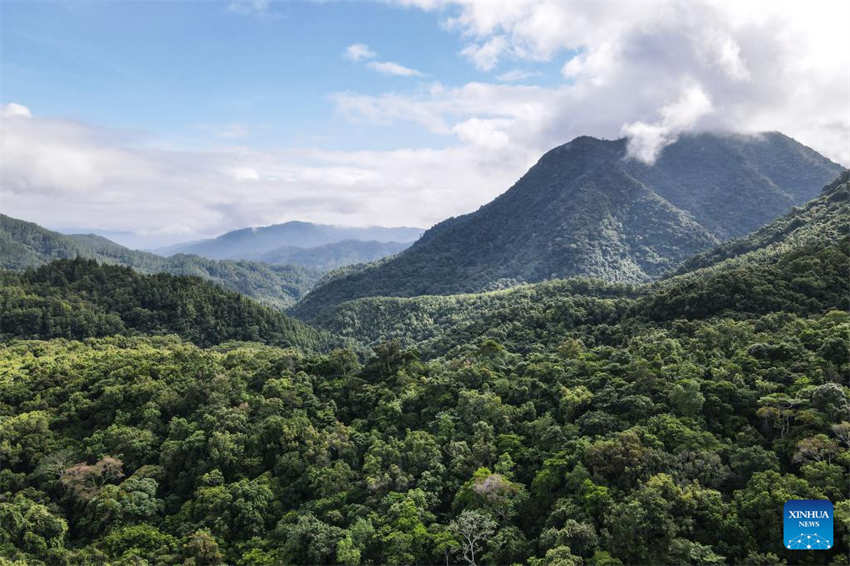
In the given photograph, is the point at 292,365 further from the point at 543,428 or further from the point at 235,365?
the point at 543,428

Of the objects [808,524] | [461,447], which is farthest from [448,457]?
[808,524]

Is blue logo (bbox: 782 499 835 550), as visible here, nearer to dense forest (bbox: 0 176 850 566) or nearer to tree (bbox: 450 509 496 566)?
dense forest (bbox: 0 176 850 566)

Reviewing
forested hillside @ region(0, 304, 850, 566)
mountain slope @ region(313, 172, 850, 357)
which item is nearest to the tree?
forested hillside @ region(0, 304, 850, 566)

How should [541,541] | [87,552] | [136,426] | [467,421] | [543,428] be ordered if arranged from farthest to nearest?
[136,426]
[467,421]
[543,428]
[87,552]
[541,541]

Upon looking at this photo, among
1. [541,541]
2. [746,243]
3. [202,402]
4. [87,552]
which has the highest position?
[746,243]

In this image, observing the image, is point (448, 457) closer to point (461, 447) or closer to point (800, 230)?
point (461, 447)

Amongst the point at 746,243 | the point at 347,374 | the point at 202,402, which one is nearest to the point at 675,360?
the point at 347,374
